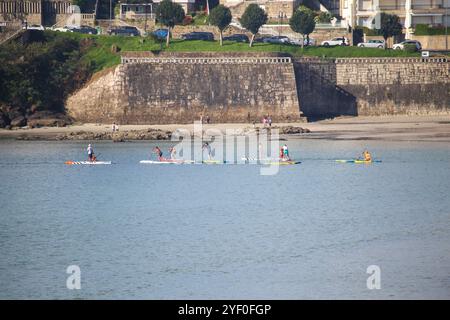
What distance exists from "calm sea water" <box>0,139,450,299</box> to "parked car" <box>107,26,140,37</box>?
22.8 m

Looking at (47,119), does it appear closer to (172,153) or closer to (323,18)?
(172,153)

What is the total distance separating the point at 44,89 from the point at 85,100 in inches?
140

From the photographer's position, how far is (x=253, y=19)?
350ft

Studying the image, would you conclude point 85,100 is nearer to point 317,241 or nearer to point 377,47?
point 377,47

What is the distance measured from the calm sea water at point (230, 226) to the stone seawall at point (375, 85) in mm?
12459

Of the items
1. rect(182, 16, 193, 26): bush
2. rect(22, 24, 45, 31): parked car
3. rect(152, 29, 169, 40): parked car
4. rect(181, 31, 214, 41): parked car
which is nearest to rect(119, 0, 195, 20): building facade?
rect(182, 16, 193, 26): bush

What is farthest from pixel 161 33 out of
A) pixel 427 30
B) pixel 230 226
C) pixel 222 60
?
pixel 230 226

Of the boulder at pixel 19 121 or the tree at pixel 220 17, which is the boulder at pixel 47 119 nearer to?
the boulder at pixel 19 121

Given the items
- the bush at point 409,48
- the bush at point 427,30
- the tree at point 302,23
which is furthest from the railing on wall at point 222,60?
the bush at point 427,30

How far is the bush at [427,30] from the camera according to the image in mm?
109688

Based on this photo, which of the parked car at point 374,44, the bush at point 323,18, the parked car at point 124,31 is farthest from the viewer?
the bush at point 323,18

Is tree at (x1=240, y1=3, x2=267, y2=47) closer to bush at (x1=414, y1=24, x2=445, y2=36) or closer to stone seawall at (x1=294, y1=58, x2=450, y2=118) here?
stone seawall at (x1=294, y1=58, x2=450, y2=118)

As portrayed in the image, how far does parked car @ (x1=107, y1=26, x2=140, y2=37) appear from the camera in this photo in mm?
110688
